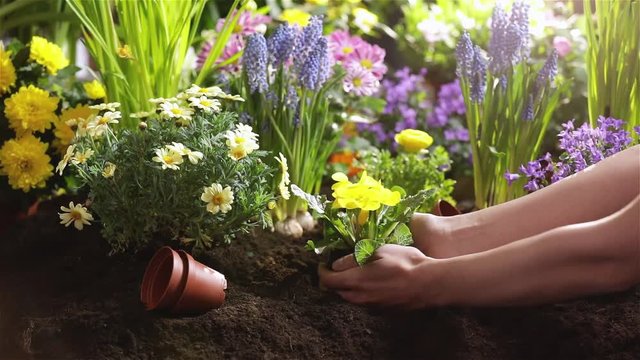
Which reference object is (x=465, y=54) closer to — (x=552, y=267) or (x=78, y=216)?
(x=552, y=267)

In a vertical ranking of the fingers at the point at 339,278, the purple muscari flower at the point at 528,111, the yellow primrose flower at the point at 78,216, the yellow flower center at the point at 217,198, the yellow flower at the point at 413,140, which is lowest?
the fingers at the point at 339,278

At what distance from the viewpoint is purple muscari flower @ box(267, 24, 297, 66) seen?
1698mm

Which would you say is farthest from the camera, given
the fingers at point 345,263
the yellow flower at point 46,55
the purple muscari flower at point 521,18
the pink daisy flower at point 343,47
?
the pink daisy flower at point 343,47

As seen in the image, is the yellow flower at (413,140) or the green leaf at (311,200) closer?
the green leaf at (311,200)

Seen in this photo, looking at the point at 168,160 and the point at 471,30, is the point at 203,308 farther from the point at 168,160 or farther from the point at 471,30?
the point at 471,30

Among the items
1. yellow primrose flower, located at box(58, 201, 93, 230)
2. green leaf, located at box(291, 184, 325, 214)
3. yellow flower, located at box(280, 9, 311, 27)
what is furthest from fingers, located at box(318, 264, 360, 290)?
yellow flower, located at box(280, 9, 311, 27)

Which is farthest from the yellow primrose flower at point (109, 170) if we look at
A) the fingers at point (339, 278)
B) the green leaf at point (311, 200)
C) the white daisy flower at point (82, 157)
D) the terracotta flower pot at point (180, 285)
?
the fingers at point (339, 278)

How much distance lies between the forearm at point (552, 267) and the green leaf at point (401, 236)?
179 millimetres

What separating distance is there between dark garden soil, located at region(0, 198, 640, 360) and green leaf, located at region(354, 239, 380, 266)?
92 millimetres

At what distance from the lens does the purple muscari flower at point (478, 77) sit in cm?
178

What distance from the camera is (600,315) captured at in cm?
131

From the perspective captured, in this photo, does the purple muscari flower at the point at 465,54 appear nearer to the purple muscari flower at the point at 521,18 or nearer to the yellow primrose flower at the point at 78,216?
the purple muscari flower at the point at 521,18

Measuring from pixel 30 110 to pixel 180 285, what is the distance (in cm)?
72

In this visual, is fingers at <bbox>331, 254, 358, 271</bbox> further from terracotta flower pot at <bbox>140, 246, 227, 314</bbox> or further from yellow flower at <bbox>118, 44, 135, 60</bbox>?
yellow flower at <bbox>118, 44, 135, 60</bbox>
